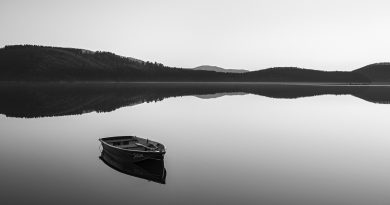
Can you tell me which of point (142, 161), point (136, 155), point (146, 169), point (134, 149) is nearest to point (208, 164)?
point (146, 169)

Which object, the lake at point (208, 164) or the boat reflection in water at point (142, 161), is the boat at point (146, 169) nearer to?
the boat reflection in water at point (142, 161)

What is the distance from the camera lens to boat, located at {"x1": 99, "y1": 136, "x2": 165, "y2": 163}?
22172 millimetres

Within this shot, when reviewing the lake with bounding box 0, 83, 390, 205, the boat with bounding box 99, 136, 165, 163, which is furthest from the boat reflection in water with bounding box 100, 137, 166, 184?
the lake with bounding box 0, 83, 390, 205

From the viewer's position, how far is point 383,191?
2061 centimetres

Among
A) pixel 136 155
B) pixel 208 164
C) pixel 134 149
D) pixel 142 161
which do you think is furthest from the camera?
pixel 208 164

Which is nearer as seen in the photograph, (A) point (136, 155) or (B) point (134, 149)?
(A) point (136, 155)

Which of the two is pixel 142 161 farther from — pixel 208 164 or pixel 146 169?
pixel 208 164

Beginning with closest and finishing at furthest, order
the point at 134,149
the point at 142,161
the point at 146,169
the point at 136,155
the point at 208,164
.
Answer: the point at 136,155, the point at 142,161, the point at 146,169, the point at 134,149, the point at 208,164

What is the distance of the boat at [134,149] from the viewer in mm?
22172

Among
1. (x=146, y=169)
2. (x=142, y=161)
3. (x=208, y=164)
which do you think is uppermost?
(x=142, y=161)

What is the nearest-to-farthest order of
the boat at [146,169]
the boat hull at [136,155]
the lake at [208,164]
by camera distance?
the lake at [208,164], the boat hull at [136,155], the boat at [146,169]

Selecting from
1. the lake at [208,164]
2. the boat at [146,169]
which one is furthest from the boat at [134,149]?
the lake at [208,164]

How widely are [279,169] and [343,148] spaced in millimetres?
12495

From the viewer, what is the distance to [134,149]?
24.4 metres
